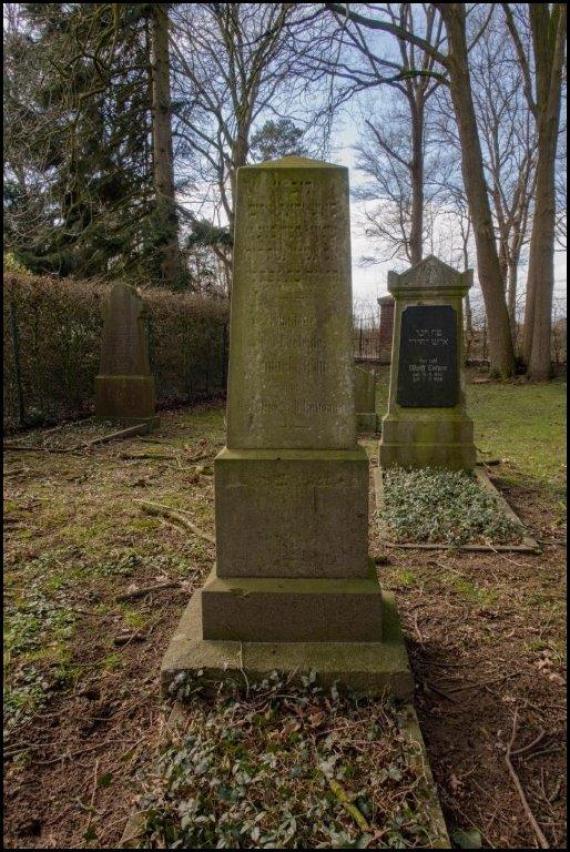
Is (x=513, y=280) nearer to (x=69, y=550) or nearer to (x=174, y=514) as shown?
(x=174, y=514)

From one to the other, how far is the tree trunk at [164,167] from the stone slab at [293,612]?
43.7 feet

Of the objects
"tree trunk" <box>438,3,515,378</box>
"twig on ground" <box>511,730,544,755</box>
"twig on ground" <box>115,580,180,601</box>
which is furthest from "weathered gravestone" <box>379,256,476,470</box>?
"tree trunk" <box>438,3,515,378</box>

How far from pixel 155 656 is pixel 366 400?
720 centimetres

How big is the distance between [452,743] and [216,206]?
649 inches

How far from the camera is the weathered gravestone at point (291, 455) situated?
253 centimetres

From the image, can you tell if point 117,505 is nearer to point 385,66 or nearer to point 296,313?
point 296,313

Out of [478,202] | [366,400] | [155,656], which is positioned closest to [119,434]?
[366,400]

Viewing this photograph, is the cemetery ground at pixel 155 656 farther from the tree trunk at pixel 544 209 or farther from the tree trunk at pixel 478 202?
the tree trunk at pixel 544 209

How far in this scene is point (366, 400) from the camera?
9492 millimetres

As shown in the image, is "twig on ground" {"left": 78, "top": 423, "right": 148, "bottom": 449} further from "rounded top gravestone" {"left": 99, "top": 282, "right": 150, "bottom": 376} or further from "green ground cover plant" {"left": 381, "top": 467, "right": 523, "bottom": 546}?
"green ground cover plant" {"left": 381, "top": 467, "right": 523, "bottom": 546}

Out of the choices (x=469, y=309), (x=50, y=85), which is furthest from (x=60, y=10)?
(x=469, y=309)

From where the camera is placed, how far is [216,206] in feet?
53.2

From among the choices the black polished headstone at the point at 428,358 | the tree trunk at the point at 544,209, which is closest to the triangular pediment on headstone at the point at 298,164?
the black polished headstone at the point at 428,358

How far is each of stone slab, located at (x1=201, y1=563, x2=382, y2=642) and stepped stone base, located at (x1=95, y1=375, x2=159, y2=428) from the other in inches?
280
